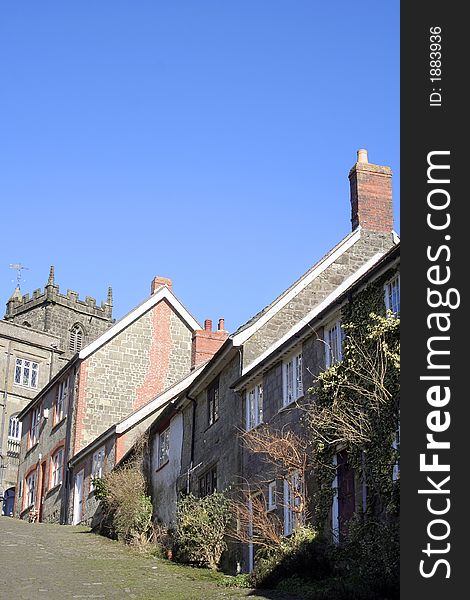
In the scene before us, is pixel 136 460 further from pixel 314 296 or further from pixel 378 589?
pixel 378 589

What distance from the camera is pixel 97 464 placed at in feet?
125

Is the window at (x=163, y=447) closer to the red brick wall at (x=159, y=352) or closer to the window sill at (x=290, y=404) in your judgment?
the red brick wall at (x=159, y=352)

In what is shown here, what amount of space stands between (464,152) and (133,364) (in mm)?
32315

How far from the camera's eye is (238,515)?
23781 millimetres

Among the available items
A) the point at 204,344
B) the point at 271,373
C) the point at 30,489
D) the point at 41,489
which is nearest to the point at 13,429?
the point at 30,489

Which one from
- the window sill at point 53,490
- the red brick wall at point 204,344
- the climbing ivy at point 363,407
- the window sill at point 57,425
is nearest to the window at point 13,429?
the window sill at point 57,425

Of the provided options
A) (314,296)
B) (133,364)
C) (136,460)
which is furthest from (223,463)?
(133,364)

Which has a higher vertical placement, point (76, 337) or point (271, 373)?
point (76, 337)

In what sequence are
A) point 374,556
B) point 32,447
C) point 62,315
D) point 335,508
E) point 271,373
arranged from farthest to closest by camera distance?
1. point 62,315
2. point 32,447
3. point 271,373
4. point 335,508
5. point 374,556

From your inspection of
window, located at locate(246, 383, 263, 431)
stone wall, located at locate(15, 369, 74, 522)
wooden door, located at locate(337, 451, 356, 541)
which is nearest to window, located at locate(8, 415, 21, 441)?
stone wall, located at locate(15, 369, 74, 522)

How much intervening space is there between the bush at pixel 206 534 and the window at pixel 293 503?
10.2ft

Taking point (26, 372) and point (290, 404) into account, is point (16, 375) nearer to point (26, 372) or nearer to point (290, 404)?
point (26, 372)

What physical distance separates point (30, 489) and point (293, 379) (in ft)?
91.3

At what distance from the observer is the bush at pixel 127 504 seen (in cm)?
3059
